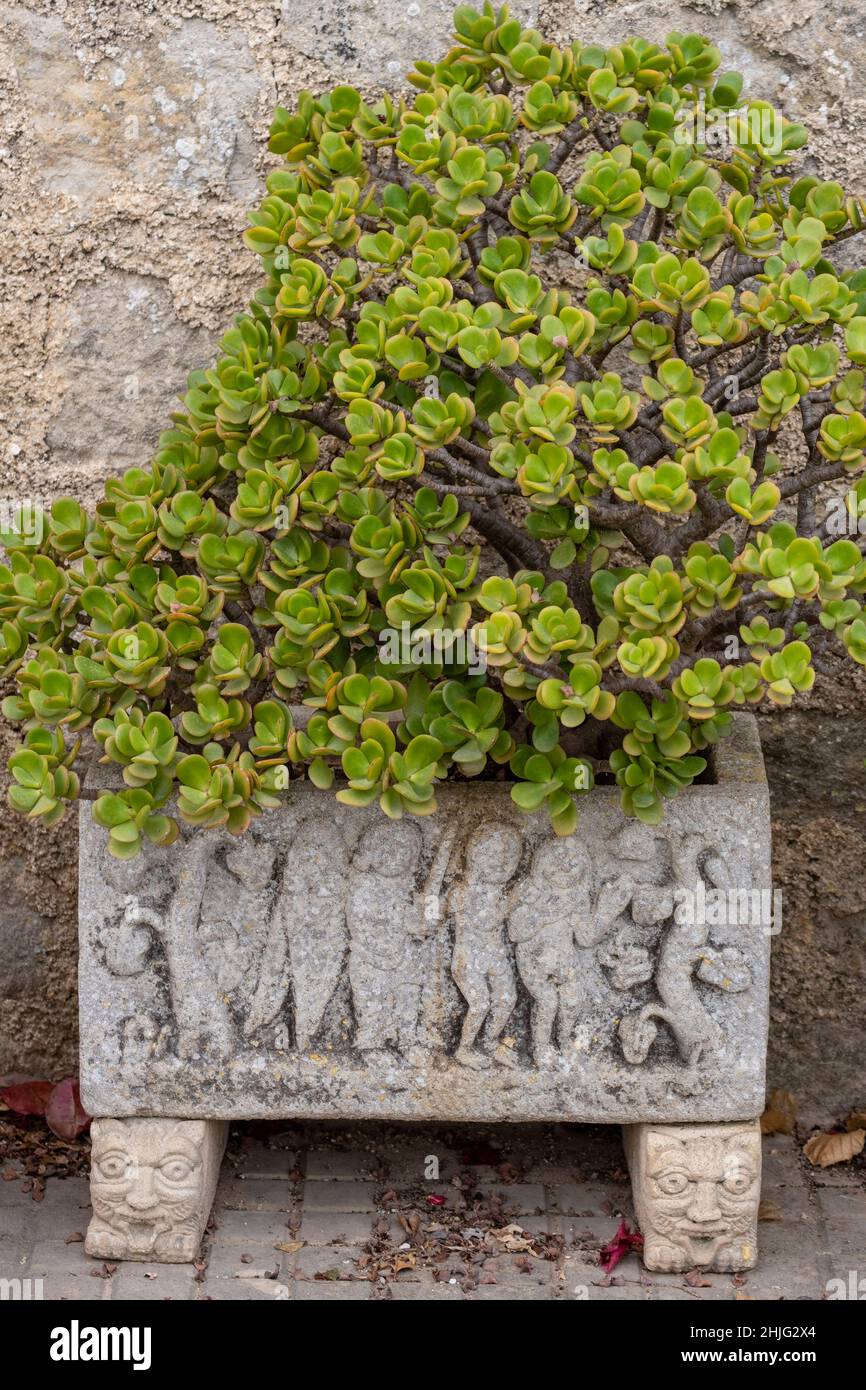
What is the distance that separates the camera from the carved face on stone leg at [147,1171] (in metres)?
2.66

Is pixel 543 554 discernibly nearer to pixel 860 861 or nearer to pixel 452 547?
pixel 452 547

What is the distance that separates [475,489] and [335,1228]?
1.34m

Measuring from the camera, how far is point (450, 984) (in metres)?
2.59

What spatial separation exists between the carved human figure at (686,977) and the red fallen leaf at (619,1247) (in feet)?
1.18

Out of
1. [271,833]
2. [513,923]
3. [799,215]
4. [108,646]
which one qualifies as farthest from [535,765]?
[799,215]

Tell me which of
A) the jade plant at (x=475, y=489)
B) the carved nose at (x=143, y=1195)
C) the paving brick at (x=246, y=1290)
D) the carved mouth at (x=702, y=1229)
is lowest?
the paving brick at (x=246, y=1290)

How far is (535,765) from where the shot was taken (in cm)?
239

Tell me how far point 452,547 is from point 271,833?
55 cm

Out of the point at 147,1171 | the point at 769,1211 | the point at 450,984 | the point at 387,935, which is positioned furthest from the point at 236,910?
the point at 769,1211

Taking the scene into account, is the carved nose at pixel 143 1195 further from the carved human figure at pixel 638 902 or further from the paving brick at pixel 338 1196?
the carved human figure at pixel 638 902

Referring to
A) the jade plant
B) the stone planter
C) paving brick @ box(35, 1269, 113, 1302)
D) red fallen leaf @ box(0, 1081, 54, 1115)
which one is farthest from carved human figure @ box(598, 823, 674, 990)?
red fallen leaf @ box(0, 1081, 54, 1115)

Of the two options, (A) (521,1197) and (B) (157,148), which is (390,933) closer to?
(A) (521,1197)

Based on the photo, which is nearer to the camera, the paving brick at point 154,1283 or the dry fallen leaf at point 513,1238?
the paving brick at point 154,1283

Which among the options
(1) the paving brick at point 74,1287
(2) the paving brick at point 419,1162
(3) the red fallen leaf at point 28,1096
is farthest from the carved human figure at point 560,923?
(3) the red fallen leaf at point 28,1096
